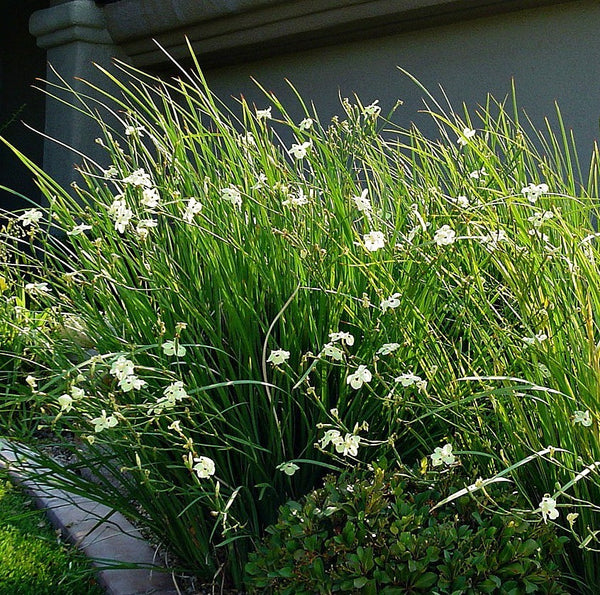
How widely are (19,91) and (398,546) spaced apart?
346 inches

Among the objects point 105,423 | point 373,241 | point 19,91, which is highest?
point 373,241

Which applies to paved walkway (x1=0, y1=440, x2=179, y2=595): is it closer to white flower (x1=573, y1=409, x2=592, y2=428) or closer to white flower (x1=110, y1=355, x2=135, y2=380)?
white flower (x1=110, y1=355, x2=135, y2=380)

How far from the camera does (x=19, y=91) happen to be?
375 inches

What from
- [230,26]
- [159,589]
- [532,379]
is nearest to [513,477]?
[532,379]

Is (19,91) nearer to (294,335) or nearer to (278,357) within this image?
(294,335)

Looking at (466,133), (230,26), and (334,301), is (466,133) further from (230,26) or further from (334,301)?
(230,26)

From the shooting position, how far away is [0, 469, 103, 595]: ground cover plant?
2477 millimetres

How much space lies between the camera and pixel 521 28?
4.39m

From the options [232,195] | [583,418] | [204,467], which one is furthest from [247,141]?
[583,418]

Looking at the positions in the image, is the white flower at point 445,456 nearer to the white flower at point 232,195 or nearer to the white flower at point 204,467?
the white flower at point 204,467

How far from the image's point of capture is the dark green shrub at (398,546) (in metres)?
1.89

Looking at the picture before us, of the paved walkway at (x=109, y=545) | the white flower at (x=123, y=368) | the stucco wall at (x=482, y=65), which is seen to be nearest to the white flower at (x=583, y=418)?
the white flower at (x=123, y=368)

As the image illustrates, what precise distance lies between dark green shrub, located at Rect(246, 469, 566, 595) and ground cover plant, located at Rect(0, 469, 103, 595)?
0.66 metres

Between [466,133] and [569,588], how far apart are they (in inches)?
48.1
